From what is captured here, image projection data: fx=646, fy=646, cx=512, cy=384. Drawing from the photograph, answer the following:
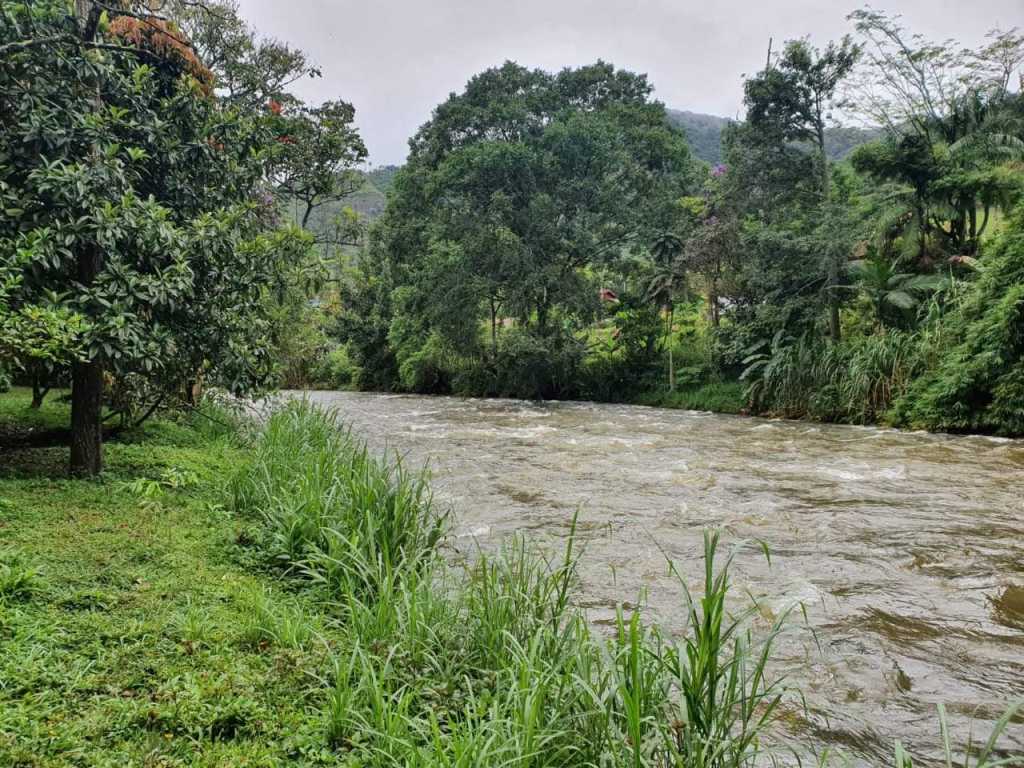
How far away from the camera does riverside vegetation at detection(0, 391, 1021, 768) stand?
214 cm

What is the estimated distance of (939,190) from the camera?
1484cm

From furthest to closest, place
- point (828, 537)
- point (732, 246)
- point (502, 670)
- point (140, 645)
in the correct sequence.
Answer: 1. point (732, 246)
2. point (828, 537)
3. point (140, 645)
4. point (502, 670)

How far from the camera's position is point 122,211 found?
15.6 feet

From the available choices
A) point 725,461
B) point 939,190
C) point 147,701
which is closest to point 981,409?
point 725,461

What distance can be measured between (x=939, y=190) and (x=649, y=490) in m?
12.4

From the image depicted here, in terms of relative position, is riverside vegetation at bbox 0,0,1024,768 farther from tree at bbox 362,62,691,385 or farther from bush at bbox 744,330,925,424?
tree at bbox 362,62,691,385

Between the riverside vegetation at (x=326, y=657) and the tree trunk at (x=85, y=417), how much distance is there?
0.70m

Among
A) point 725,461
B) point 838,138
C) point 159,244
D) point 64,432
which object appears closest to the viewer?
point 159,244

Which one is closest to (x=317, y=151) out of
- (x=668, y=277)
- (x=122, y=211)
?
(x=122, y=211)

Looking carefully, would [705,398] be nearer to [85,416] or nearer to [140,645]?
[85,416]

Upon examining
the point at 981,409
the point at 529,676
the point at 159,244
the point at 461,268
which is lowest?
the point at 529,676

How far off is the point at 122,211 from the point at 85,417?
177 centimetres

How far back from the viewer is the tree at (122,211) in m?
4.57

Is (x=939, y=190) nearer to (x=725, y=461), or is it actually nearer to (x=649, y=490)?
(x=725, y=461)
